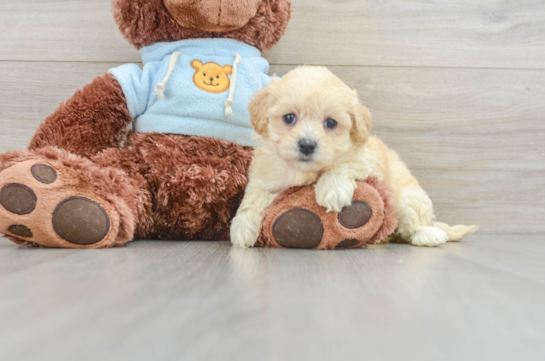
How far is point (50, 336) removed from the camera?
410 mm

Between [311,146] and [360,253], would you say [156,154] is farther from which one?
[360,253]

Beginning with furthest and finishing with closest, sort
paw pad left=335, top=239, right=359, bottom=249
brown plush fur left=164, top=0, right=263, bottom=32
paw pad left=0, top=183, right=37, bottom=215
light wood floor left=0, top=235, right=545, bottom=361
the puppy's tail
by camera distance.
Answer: the puppy's tail → brown plush fur left=164, top=0, right=263, bottom=32 → paw pad left=335, top=239, right=359, bottom=249 → paw pad left=0, top=183, right=37, bottom=215 → light wood floor left=0, top=235, right=545, bottom=361

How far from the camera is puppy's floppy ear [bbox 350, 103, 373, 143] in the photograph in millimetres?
1034

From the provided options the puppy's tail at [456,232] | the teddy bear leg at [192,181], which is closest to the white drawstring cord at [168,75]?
the teddy bear leg at [192,181]

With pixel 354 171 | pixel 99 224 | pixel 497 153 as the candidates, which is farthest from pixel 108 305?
pixel 497 153

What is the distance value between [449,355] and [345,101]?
0.73 metres

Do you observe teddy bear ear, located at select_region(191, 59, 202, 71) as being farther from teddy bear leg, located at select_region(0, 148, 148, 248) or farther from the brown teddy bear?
teddy bear leg, located at select_region(0, 148, 148, 248)

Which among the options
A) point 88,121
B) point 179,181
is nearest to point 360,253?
point 179,181

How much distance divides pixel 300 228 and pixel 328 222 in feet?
0.23

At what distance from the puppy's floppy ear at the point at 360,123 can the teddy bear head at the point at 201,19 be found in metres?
0.47

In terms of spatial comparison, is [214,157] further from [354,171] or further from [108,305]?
[108,305]

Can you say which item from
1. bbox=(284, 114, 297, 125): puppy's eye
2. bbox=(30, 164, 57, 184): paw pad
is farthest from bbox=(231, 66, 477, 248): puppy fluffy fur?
bbox=(30, 164, 57, 184): paw pad

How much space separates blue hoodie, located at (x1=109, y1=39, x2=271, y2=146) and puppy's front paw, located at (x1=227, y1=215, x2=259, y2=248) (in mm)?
297

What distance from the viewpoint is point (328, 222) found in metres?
1.01
